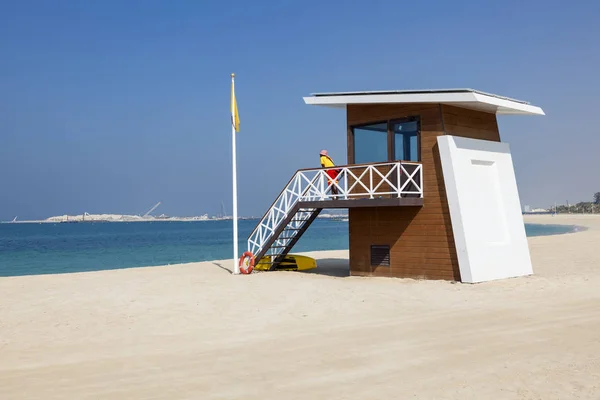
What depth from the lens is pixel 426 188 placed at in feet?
49.4

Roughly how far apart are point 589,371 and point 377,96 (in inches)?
400

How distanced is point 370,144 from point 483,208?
3.40 m

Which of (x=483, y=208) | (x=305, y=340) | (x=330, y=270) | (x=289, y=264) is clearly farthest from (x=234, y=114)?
(x=305, y=340)

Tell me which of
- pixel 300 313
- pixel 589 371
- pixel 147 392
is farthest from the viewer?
pixel 300 313

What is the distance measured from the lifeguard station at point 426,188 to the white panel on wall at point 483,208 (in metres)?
0.03

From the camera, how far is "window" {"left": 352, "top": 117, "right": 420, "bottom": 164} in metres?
15.5

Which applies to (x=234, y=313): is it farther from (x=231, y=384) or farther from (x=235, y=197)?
(x=235, y=197)

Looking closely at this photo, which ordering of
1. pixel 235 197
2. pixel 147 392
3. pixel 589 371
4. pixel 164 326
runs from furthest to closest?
pixel 235 197, pixel 164 326, pixel 589 371, pixel 147 392

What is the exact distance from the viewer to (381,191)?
52.1 ft

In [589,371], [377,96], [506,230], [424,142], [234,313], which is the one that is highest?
[377,96]

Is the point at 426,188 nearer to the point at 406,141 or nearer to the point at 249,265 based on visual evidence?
the point at 406,141

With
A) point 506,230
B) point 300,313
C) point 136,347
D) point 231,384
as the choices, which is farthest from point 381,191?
point 231,384

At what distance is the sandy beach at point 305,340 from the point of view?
20.9ft

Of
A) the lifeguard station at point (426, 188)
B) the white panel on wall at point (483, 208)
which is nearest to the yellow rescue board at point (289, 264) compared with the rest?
the lifeguard station at point (426, 188)
